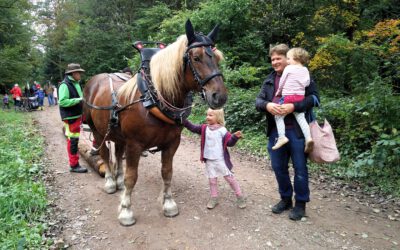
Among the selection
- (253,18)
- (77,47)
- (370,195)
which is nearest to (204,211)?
(370,195)

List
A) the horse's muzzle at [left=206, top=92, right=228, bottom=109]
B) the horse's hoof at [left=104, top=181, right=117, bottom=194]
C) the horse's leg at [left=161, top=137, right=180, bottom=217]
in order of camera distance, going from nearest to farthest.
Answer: the horse's muzzle at [left=206, top=92, right=228, bottom=109] → the horse's leg at [left=161, top=137, right=180, bottom=217] → the horse's hoof at [left=104, top=181, right=117, bottom=194]

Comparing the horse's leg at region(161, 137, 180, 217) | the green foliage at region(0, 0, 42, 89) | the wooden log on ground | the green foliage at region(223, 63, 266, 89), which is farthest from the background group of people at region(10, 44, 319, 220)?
the green foliage at region(0, 0, 42, 89)

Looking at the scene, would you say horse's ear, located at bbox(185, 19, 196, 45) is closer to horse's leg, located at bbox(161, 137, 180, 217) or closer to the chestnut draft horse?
the chestnut draft horse

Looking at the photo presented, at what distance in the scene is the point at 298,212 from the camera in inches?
141

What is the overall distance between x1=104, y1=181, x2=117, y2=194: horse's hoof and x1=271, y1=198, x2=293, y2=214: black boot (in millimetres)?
2595

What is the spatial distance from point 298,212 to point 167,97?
2211 millimetres

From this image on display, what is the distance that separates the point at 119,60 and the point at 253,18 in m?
13.0

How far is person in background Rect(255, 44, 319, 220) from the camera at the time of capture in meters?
3.27

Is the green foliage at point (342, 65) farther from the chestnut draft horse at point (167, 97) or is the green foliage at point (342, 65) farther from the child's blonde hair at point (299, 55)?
the chestnut draft horse at point (167, 97)

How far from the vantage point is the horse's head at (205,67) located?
2.79 meters

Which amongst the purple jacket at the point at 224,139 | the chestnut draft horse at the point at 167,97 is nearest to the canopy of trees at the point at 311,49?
the purple jacket at the point at 224,139

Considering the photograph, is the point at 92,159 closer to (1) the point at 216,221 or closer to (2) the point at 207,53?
(1) the point at 216,221

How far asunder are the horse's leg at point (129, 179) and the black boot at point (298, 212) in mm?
2052

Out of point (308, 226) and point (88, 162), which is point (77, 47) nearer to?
point (88, 162)
